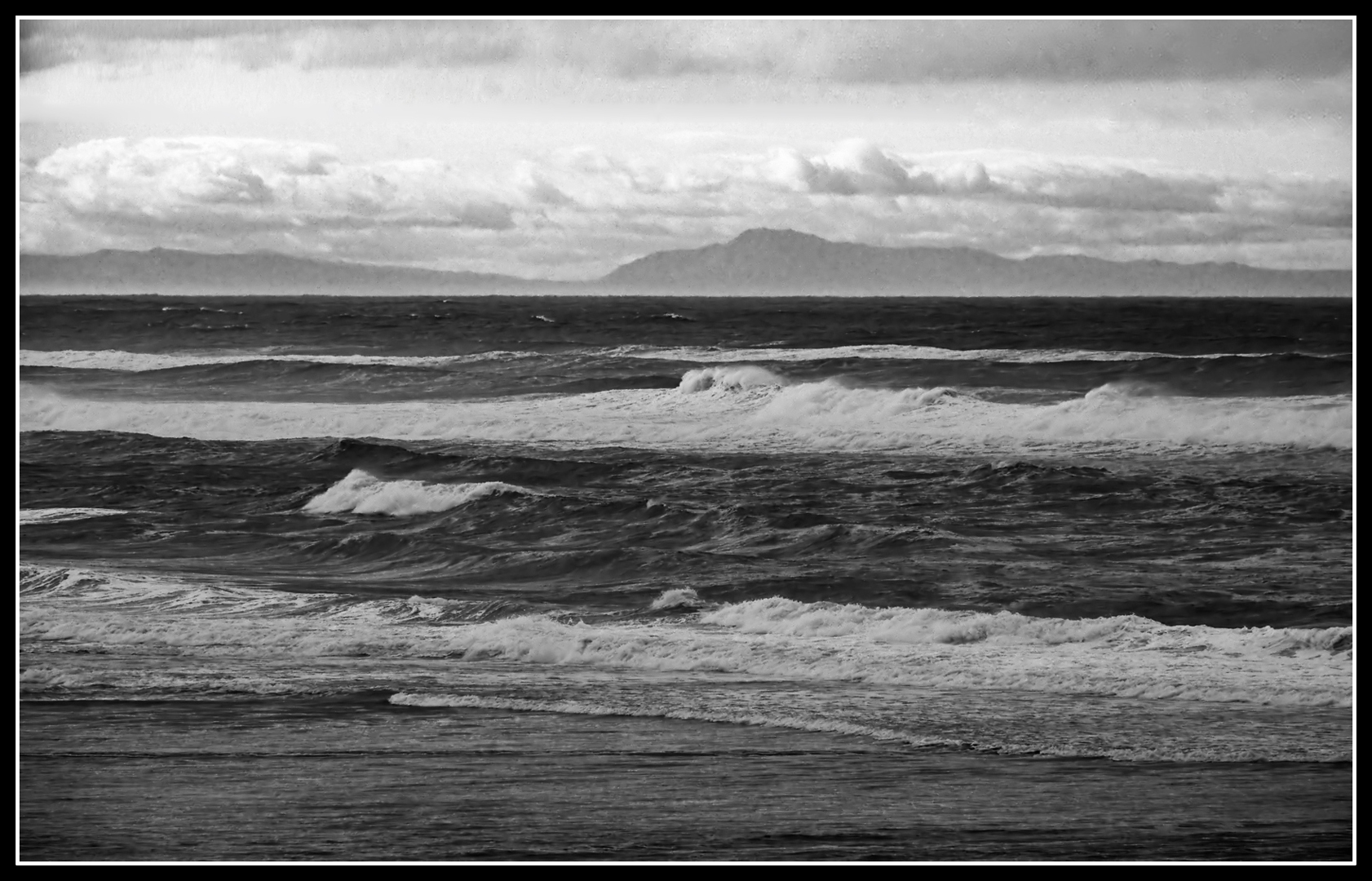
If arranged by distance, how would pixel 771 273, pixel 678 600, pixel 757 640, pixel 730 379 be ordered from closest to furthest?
pixel 757 640 < pixel 771 273 < pixel 678 600 < pixel 730 379

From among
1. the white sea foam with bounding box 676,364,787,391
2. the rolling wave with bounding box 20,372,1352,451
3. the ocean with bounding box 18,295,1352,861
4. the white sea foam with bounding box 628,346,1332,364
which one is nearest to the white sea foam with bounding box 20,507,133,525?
the ocean with bounding box 18,295,1352,861

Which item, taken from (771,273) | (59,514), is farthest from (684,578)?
(59,514)

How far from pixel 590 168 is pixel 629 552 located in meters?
1.34

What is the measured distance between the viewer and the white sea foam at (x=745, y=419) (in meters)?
5.24

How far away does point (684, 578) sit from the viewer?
16.6ft

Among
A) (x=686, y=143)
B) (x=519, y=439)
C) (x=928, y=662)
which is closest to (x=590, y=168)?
(x=686, y=143)

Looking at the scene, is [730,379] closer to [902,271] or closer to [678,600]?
[902,271]

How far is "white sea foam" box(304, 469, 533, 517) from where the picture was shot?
5195 millimetres

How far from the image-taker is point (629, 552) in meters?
5.29

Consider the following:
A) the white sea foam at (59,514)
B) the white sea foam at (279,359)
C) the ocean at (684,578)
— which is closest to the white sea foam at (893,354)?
the ocean at (684,578)

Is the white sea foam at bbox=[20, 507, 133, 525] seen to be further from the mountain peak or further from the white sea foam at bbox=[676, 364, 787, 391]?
the mountain peak

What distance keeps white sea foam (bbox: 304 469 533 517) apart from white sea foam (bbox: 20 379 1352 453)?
0.17 metres

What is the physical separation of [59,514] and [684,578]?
201 cm

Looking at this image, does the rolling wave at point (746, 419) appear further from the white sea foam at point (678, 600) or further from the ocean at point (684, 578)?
the white sea foam at point (678, 600)
